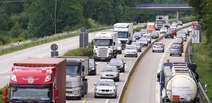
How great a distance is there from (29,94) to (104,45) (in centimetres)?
4192

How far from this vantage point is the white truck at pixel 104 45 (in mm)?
66912

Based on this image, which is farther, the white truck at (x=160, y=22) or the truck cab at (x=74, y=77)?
the white truck at (x=160, y=22)

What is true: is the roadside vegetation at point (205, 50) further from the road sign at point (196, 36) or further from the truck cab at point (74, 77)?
the truck cab at point (74, 77)

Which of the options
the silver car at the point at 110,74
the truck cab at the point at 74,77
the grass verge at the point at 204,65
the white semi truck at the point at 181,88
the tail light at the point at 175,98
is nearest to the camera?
the white semi truck at the point at 181,88

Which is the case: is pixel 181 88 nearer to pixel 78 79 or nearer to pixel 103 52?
pixel 78 79

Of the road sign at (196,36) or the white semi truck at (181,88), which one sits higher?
the road sign at (196,36)

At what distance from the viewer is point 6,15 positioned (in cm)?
17488

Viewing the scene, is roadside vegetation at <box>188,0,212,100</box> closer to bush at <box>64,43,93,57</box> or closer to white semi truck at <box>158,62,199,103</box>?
bush at <box>64,43,93,57</box>

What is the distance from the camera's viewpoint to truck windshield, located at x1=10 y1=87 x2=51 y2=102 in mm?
25625

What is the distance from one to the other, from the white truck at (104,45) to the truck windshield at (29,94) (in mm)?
41256

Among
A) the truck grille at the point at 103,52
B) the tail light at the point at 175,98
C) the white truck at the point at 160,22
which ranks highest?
the white truck at the point at 160,22

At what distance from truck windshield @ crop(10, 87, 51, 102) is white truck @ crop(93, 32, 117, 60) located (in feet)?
135

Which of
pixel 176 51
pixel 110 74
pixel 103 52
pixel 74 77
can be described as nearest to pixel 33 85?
pixel 74 77

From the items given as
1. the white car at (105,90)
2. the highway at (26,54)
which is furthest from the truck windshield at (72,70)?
the highway at (26,54)
